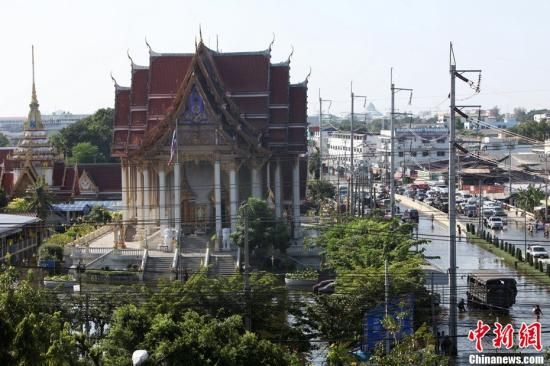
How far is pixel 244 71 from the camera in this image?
2434 inches

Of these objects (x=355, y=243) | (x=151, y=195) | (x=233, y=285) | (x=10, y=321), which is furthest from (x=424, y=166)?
(x=10, y=321)

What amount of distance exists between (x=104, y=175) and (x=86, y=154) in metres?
23.8

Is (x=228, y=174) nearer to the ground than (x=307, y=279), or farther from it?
farther from it

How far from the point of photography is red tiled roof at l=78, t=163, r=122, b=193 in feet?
278

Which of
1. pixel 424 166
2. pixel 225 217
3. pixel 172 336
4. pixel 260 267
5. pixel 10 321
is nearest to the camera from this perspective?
pixel 10 321

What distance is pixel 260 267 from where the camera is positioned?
52.2 m

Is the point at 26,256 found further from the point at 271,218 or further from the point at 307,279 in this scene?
the point at 307,279

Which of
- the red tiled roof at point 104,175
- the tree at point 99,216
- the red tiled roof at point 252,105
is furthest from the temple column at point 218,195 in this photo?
the red tiled roof at point 104,175

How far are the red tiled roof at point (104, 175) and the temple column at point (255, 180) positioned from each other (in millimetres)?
26930

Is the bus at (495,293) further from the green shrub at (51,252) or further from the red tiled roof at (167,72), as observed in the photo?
the red tiled roof at (167,72)

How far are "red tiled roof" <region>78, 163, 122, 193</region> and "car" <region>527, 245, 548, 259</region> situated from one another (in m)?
33.0

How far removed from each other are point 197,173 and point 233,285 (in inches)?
991

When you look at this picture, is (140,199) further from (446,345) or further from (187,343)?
(187,343)

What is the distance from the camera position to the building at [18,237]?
5467 centimetres
